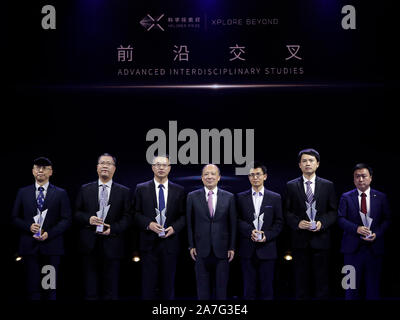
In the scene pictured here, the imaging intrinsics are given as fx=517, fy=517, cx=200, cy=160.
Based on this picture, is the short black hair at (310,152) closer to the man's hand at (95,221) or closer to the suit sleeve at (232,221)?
the suit sleeve at (232,221)

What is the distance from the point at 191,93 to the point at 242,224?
1.64m

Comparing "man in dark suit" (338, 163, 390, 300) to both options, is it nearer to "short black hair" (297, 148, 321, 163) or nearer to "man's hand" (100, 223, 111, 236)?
"short black hair" (297, 148, 321, 163)

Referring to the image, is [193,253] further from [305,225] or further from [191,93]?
[191,93]

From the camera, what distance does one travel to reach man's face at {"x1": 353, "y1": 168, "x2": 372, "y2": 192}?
17.6ft

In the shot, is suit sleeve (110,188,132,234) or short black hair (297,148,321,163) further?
short black hair (297,148,321,163)

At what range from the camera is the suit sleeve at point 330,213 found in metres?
5.24

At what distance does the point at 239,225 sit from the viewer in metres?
5.25

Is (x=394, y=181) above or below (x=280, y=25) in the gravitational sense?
below

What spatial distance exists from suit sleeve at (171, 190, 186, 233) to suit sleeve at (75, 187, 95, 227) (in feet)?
2.87

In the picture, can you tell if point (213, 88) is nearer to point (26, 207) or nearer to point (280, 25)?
point (280, 25)

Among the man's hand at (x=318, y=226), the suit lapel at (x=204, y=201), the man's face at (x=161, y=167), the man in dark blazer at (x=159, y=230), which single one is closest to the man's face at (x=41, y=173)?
the man in dark blazer at (x=159, y=230)

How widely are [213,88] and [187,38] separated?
0.63 m

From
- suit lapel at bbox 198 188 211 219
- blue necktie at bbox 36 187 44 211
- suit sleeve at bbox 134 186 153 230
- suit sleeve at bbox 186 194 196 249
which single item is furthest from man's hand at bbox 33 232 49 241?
suit lapel at bbox 198 188 211 219

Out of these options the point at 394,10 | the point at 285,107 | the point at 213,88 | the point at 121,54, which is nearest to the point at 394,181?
the point at 285,107
